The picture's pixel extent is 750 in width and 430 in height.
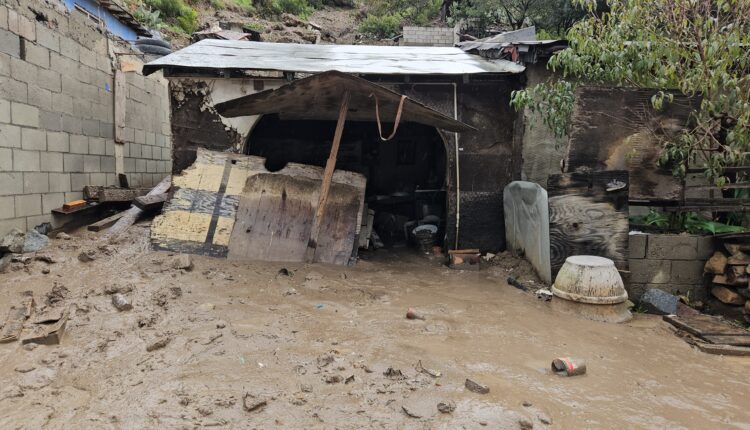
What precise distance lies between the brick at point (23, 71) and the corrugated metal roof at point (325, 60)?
1226 millimetres

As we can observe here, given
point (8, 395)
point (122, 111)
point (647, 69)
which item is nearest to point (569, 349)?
point (647, 69)

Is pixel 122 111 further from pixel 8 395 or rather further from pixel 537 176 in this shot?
pixel 537 176

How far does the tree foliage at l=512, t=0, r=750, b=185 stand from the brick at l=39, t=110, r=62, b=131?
6.03m

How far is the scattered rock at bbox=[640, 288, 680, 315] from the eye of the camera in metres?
4.36

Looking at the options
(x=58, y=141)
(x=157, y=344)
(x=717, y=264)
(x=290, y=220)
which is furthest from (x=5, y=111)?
(x=717, y=264)

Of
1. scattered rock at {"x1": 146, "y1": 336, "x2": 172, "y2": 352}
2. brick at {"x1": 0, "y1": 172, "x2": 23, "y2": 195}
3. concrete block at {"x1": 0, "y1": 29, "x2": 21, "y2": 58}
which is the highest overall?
concrete block at {"x1": 0, "y1": 29, "x2": 21, "y2": 58}

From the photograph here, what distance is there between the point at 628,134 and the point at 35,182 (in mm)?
7195

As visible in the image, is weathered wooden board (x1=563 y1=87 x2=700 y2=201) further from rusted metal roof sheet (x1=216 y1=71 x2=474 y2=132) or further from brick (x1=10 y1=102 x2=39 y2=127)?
brick (x1=10 y1=102 x2=39 y2=127)

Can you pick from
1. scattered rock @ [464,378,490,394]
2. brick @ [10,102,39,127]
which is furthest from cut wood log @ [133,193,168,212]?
scattered rock @ [464,378,490,394]

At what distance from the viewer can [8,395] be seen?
234cm

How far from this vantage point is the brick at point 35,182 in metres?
5.03

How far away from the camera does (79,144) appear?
5.97m

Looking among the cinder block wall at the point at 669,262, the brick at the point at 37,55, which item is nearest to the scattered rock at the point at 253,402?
the cinder block wall at the point at 669,262

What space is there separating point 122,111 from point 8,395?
571 centimetres
